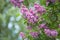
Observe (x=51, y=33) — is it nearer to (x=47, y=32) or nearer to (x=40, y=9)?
(x=47, y=32)

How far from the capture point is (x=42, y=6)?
60.8 inches

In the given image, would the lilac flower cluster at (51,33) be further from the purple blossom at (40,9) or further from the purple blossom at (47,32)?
the purple blossom at (40,9)

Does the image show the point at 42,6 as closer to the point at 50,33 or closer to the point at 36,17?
the point at 36,17

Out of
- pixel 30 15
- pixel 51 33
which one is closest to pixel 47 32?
pixel 51 33

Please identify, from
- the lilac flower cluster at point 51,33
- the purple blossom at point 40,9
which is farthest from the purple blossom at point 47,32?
the purple blossom at point 40,9

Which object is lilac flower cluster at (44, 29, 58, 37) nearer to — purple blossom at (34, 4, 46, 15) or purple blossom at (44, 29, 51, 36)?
purple blossom at (44, 29, 51, 36)

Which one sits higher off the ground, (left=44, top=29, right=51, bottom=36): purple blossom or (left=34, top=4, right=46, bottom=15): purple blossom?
(left=34, top=4, right=46, bottom=15): purple blossom

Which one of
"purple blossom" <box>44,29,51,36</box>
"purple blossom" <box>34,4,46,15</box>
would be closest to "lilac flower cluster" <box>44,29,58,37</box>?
"purple blossom" <box>44,29,51,36</box>

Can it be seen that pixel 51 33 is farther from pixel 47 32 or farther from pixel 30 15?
pixel 30 15

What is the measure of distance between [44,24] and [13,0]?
26cm

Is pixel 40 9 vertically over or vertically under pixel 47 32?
over

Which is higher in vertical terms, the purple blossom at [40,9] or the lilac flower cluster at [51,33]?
the purple blossom at [40,9]

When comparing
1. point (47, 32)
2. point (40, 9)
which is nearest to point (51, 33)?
point (47, 32)

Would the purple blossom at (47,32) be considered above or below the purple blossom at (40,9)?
below
